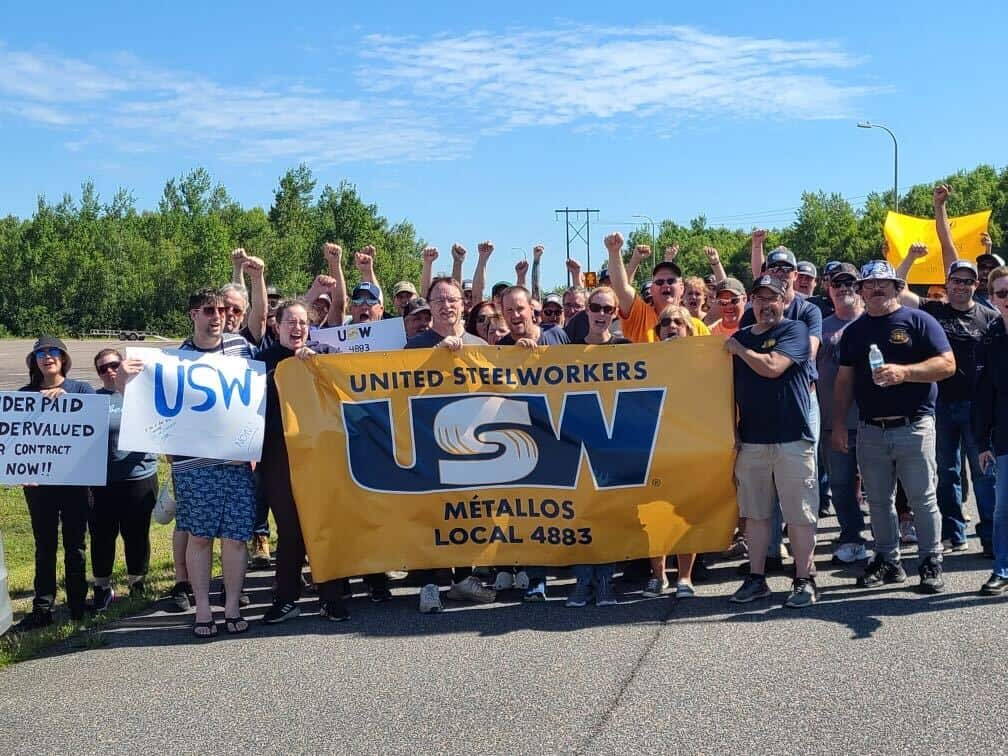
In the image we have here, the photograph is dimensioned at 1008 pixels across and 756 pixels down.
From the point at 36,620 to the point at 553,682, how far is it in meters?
3.81

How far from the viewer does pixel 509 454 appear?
721cm

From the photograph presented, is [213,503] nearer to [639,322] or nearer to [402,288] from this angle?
[639,322]

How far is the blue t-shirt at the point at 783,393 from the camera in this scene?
666 centimetres

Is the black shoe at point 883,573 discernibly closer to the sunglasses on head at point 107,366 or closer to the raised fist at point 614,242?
the raised fist at point 614,242

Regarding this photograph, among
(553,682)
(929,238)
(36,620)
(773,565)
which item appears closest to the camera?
(553,682)

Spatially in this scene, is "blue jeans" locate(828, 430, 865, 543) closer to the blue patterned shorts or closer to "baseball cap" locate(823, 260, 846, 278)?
"baseball cap" locate(823, 260, 846, 278)

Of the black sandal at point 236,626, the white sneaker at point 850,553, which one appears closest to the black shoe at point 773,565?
the white sneaker at point 850,553

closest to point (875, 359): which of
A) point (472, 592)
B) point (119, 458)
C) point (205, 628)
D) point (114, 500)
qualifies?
point (472, 592)

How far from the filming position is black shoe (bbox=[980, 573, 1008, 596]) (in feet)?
21.5

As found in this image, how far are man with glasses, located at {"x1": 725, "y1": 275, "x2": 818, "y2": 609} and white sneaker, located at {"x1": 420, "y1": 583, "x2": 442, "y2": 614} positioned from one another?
194 cm

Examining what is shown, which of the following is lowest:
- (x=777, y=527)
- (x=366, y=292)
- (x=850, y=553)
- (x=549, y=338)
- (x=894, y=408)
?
(x=850, y=553)

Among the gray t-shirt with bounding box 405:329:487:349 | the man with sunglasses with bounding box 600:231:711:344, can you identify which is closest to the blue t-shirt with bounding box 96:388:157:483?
the gray t-shirt with bounding box 405:329:487:349

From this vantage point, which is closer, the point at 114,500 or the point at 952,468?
the point at 114,500

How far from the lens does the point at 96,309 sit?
295 ft
